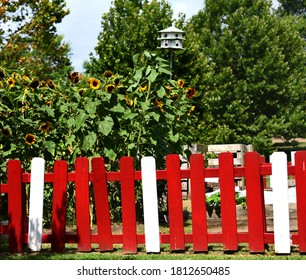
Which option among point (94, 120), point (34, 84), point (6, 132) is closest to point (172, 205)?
point (94, 120)

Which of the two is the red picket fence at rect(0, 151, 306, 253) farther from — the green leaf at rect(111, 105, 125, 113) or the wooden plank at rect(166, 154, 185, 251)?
the green leaf at rect(111, 105, 125, 113)

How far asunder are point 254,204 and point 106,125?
7.90 ft

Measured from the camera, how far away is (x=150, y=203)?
807 centimetres

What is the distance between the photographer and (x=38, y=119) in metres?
10.0

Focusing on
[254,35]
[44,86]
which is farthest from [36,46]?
[254,35]

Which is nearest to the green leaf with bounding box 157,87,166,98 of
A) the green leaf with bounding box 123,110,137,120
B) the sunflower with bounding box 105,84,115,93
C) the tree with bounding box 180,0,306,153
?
the green leaf with bounding box 123,110,137,120

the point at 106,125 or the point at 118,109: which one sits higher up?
the point at 118,109

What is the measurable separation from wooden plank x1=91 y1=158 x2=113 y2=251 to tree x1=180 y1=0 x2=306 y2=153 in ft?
114

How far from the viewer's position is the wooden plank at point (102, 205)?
27.0ft

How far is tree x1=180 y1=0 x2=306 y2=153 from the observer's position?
4484 cm

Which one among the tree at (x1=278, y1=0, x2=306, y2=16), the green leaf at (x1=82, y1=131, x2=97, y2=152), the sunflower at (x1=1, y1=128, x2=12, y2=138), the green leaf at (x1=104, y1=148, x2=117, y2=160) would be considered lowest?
the green leaf at (x1=104, y1=148, x2=117, y2=160)

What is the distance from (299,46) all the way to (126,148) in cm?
3900

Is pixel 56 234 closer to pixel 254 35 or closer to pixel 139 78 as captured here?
pixel 139 78

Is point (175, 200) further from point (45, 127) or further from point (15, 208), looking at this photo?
point (45, 127)
